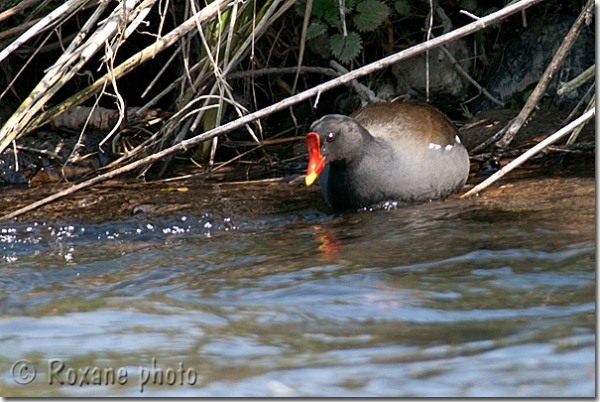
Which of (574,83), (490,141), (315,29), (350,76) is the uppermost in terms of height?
(315,29)

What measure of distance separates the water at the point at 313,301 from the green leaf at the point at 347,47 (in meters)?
1.14

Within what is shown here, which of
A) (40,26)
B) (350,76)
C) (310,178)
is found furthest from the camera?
(310,178)

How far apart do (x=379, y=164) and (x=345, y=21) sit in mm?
1182

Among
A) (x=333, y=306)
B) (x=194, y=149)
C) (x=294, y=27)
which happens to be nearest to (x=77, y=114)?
(x=194, y=149)

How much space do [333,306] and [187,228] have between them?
142 cm

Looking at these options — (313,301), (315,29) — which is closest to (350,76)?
(313,301)

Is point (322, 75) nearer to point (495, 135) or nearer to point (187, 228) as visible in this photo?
point (495, 135)

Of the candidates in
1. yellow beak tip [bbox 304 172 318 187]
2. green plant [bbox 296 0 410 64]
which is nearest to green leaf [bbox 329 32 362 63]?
green plant [bbox 296 0 410 64]

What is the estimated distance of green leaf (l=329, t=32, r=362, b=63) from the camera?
491 cm

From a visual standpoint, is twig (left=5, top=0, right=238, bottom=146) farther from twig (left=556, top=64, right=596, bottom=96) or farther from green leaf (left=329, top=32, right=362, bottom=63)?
twig (left=556, top=64, right=596, bottom=96)

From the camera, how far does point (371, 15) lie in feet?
16.5

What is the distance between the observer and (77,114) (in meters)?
5.61

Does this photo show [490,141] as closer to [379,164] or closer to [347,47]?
[379,164]

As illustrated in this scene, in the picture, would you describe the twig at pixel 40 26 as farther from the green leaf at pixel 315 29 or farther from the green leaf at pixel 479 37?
the green leaf at pixel 479 37
